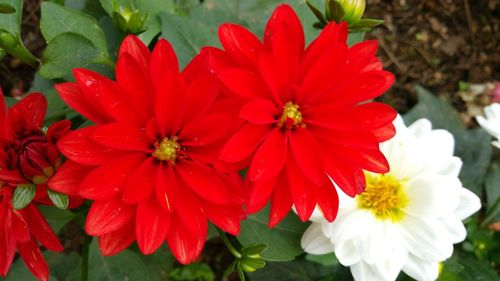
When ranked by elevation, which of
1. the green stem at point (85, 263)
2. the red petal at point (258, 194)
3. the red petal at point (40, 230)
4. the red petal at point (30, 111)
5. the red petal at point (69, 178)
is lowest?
the green stem at point (85, 263)

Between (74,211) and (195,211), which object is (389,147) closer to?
(195,211)

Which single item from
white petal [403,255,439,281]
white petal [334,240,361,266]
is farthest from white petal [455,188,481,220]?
white petal [334,240,361,266]

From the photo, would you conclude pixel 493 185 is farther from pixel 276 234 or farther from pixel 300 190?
pixel 300 190

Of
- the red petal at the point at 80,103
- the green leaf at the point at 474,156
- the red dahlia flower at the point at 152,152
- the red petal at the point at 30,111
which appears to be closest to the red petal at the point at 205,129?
the red dahlia flower at the point at 152,152

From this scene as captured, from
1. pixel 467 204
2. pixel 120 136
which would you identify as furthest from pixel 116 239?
pixel 467 204

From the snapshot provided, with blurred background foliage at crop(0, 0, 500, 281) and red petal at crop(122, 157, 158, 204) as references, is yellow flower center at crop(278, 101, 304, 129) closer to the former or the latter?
red petal at crop(122, 157, 158, 204)

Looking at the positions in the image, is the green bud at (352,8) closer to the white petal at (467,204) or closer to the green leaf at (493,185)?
the white petal at (467,204)
